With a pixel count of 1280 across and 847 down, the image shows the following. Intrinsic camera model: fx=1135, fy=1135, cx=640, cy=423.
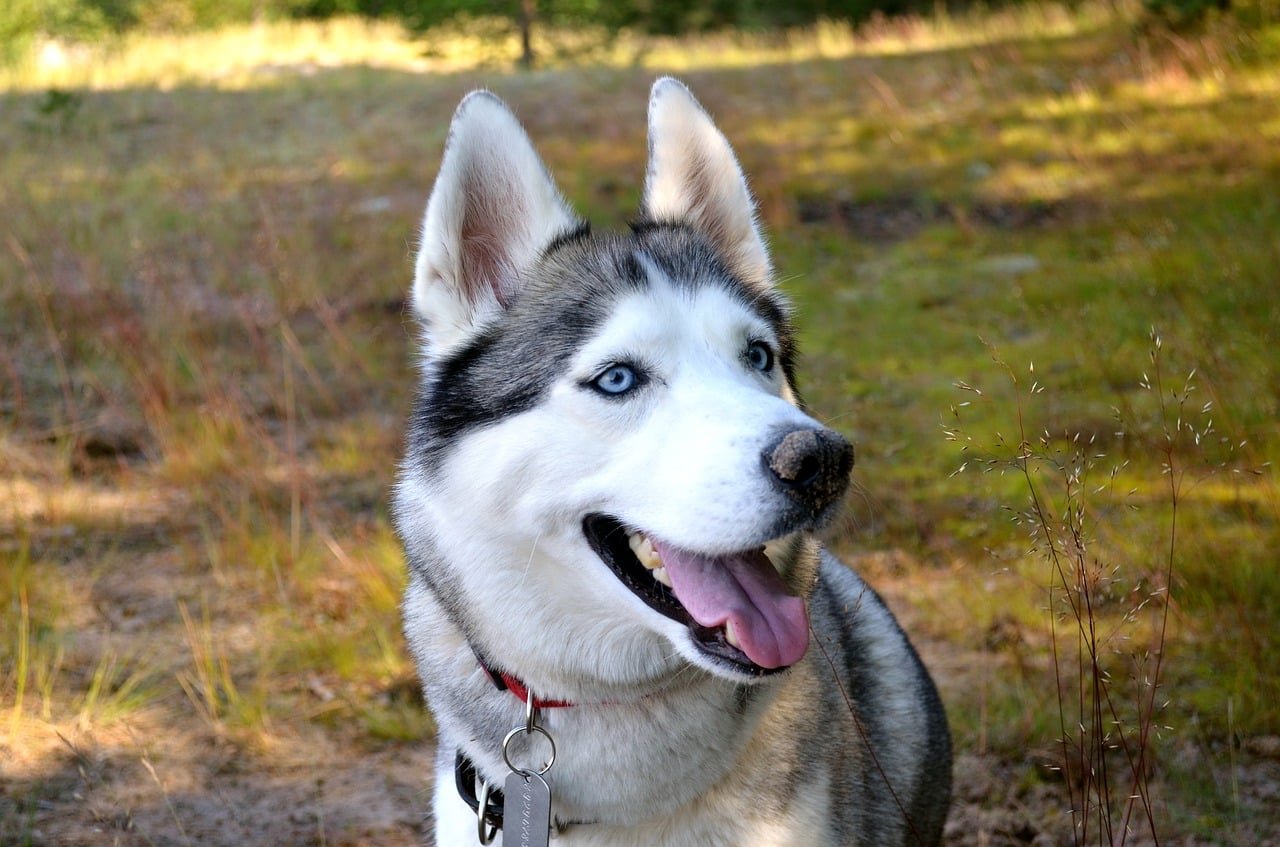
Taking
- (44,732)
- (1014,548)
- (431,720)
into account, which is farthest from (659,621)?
(1014,548)

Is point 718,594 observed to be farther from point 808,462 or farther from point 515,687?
point 515,687

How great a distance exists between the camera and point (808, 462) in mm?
1997

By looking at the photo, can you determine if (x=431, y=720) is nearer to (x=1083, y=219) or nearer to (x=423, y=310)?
(x=423, y=310)

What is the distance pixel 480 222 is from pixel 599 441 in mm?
718

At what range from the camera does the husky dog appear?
83.4 inches

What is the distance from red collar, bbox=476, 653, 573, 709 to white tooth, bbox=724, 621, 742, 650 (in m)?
0.43

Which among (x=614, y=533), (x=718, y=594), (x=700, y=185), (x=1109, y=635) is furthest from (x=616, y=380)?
(x=1109, y=635)

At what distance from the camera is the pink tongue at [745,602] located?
2.12 meters

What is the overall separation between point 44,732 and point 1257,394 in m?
4.88

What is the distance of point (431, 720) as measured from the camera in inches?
157

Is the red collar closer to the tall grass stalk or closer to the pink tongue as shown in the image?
the pink tongue

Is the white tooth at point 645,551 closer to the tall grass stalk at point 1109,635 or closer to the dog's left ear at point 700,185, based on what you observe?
the dog's left ear at point 700,185

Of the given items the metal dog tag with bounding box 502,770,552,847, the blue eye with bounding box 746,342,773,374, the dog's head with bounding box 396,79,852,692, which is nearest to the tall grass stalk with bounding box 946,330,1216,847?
the blue eye with bounding box 746,342,773,374

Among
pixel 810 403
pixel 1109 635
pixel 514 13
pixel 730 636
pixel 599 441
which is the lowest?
pixel 810 403
